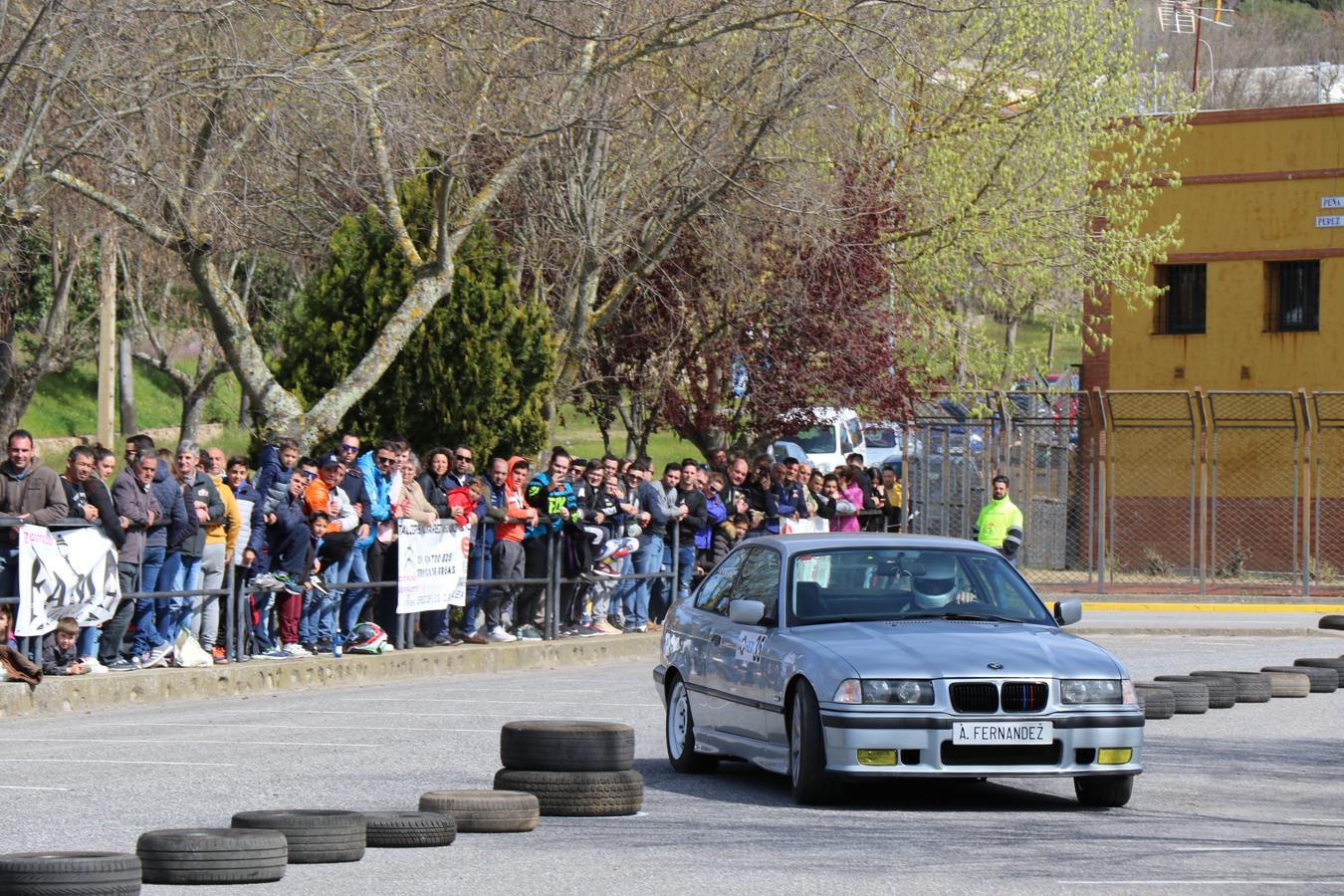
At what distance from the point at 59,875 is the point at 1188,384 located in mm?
31872

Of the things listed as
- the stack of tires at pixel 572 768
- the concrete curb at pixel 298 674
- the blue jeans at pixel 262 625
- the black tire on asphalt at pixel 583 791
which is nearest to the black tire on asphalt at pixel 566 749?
the stack of tires at pixel 572 768

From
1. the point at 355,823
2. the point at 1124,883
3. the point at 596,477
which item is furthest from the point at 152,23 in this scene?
the point at 1124,883

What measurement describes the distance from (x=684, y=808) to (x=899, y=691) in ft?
4.20

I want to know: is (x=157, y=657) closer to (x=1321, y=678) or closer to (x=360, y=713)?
(x=360, y=713)

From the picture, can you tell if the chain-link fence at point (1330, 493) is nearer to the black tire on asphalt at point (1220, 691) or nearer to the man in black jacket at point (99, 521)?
the black tire on asphalt at point (1220, 691)

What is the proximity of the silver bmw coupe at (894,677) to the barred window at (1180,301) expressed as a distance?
2660 cm

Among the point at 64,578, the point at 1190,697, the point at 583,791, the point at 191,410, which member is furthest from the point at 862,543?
the point at 191,410

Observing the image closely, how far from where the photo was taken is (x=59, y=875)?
714 centimetres

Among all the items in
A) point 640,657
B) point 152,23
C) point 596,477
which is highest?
point 152,23

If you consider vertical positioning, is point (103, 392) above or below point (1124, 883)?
above

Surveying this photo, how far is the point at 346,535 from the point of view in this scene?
18.1 meters

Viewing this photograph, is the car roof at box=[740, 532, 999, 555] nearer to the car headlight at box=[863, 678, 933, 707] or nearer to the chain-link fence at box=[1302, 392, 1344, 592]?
the car headlight at box=[863, 678, 933, 707]

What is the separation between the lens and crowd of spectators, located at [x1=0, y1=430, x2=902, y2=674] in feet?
52.9

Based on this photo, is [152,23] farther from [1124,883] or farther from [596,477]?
[1124,883]
